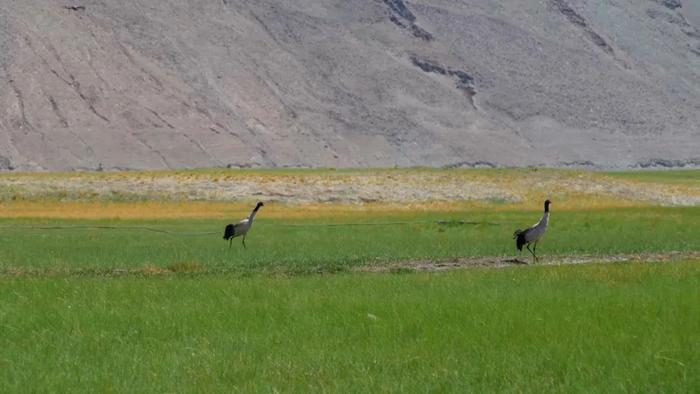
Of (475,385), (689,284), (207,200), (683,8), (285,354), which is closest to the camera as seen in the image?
(475,385)

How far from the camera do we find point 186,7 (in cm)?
13088

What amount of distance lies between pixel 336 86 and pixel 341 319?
113 m

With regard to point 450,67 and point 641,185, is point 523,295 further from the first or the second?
point 450,67

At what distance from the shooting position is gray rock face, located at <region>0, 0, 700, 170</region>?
108 m

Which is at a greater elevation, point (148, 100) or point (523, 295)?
point (523, 295)

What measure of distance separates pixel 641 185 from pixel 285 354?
63762mm

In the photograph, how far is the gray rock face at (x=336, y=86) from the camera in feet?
355

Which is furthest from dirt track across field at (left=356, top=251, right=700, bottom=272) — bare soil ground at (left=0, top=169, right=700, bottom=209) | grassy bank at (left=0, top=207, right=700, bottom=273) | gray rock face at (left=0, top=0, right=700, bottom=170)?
gray rock face at (left=0, top=0, right=700, bottom=170)

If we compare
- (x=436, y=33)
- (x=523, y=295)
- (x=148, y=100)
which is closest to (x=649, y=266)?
(x=523, y=295)

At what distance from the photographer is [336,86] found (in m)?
Answer: 129

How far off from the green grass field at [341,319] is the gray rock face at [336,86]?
74.6 metres

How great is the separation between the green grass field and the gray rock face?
74.6 metres

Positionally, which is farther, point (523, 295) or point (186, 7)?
point (186, 7)

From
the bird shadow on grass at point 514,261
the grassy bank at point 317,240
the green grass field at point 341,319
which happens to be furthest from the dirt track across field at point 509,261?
the grassy bank at point 317,240
